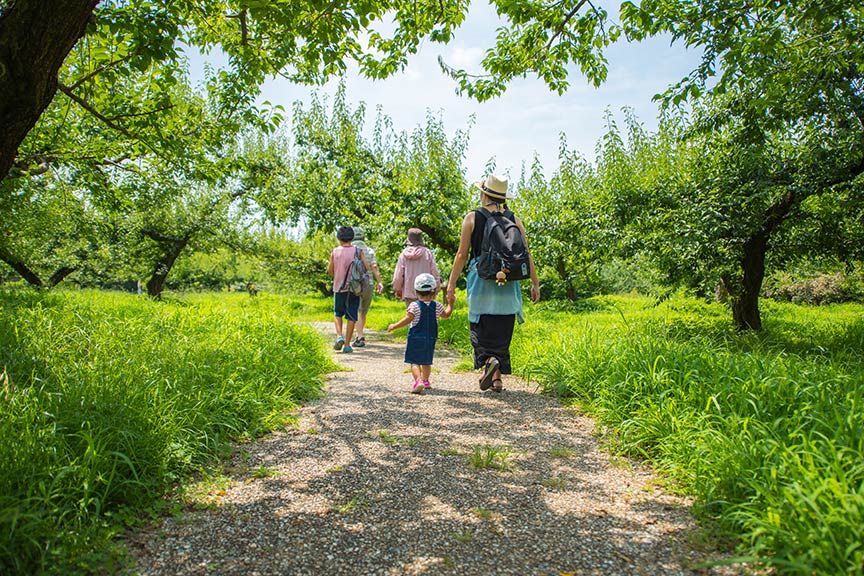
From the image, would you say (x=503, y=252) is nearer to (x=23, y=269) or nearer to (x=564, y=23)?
(x=564, y=23)

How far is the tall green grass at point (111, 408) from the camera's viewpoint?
2.18 m

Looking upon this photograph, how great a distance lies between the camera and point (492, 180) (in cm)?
514

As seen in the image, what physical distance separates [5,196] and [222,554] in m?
9.81

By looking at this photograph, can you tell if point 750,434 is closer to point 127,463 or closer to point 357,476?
point 357,476

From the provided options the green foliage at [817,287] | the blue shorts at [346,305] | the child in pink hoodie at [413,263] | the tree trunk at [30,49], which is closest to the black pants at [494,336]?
the child in pink hoodie at [413,263]

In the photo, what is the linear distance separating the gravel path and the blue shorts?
3.62 meters

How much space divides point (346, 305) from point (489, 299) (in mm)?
3392

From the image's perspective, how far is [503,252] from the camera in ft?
15.8

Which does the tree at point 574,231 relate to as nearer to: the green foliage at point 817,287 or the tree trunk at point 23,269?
the green foliage at point 817,287

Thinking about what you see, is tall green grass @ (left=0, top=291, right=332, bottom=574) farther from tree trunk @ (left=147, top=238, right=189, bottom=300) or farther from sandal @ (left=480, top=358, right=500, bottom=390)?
tree trunk @ (left=147, top=238, right=189, bottom=300)

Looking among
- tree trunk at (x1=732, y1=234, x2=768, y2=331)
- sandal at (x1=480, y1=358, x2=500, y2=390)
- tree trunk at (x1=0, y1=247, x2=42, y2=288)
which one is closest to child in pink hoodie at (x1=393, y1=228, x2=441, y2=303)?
sandal at (x1=480, y1=358, x2=500, y2=390)

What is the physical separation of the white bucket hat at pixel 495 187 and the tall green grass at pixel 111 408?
262 centimetres

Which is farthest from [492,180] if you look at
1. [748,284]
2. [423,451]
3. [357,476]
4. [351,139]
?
[351,139]

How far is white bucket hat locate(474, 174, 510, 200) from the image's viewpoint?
5.13m
